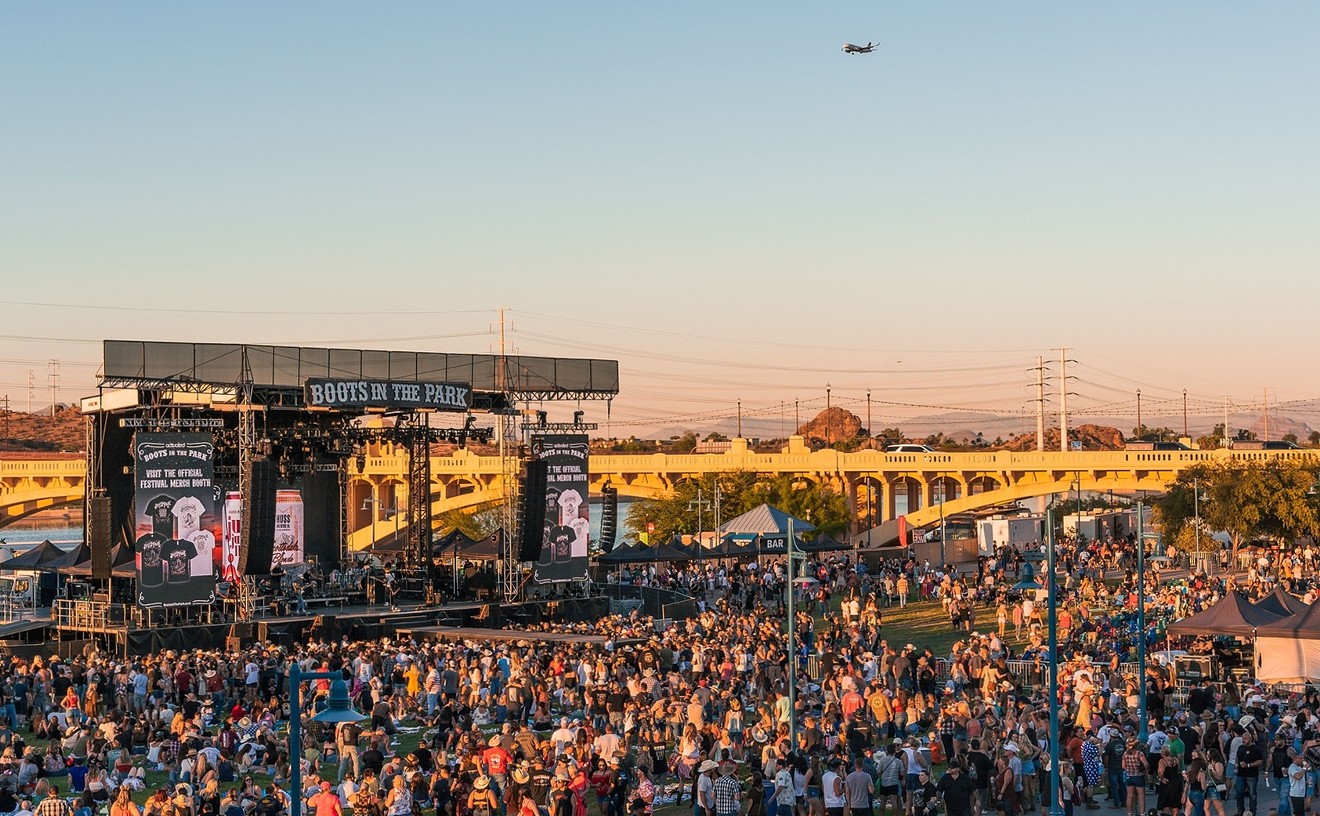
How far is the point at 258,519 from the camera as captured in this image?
38500 millimetres

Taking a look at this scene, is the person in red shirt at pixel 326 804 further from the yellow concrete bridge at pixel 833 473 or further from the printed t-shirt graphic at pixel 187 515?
the yellow concrete bridge at pixel 833 473

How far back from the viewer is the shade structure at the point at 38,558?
4716 centimetres

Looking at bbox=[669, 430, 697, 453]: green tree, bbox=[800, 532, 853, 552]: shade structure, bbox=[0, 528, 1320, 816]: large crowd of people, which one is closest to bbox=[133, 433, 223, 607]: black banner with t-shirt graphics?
bbox=[0, 528, 1320, 816]: large crowd of people

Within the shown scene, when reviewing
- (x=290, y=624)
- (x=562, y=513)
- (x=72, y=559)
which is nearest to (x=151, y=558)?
(x=290, y=624)

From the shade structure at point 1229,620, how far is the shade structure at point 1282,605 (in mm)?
128

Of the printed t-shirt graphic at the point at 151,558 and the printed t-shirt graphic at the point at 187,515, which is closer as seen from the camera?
the printed t-shirt graphic at the point at 151,558

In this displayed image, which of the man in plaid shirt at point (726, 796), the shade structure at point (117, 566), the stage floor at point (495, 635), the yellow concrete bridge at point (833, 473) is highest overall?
the yellow concrete bridge at point (833, 473)

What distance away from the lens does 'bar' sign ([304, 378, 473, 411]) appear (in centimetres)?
4200

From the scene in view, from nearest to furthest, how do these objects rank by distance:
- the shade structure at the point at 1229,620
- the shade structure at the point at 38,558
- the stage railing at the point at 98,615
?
the shade structure at the point at 1229,620
the stage railing at the point at 98,615
the shade structure at the point at 38,558

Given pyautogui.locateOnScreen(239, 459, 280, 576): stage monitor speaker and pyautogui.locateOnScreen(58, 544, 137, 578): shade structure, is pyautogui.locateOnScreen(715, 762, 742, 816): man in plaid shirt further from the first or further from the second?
pyautogui.locateOnScreen(58, 544, 137, 578): shade structure

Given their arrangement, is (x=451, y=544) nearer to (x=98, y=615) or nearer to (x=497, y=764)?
(x=98, y=615)

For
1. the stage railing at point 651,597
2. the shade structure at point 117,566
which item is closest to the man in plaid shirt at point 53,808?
the shade structure at point 117,566

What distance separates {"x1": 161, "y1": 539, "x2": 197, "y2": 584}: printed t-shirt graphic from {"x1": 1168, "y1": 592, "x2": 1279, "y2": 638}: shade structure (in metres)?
20.8

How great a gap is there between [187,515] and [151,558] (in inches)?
50.2
